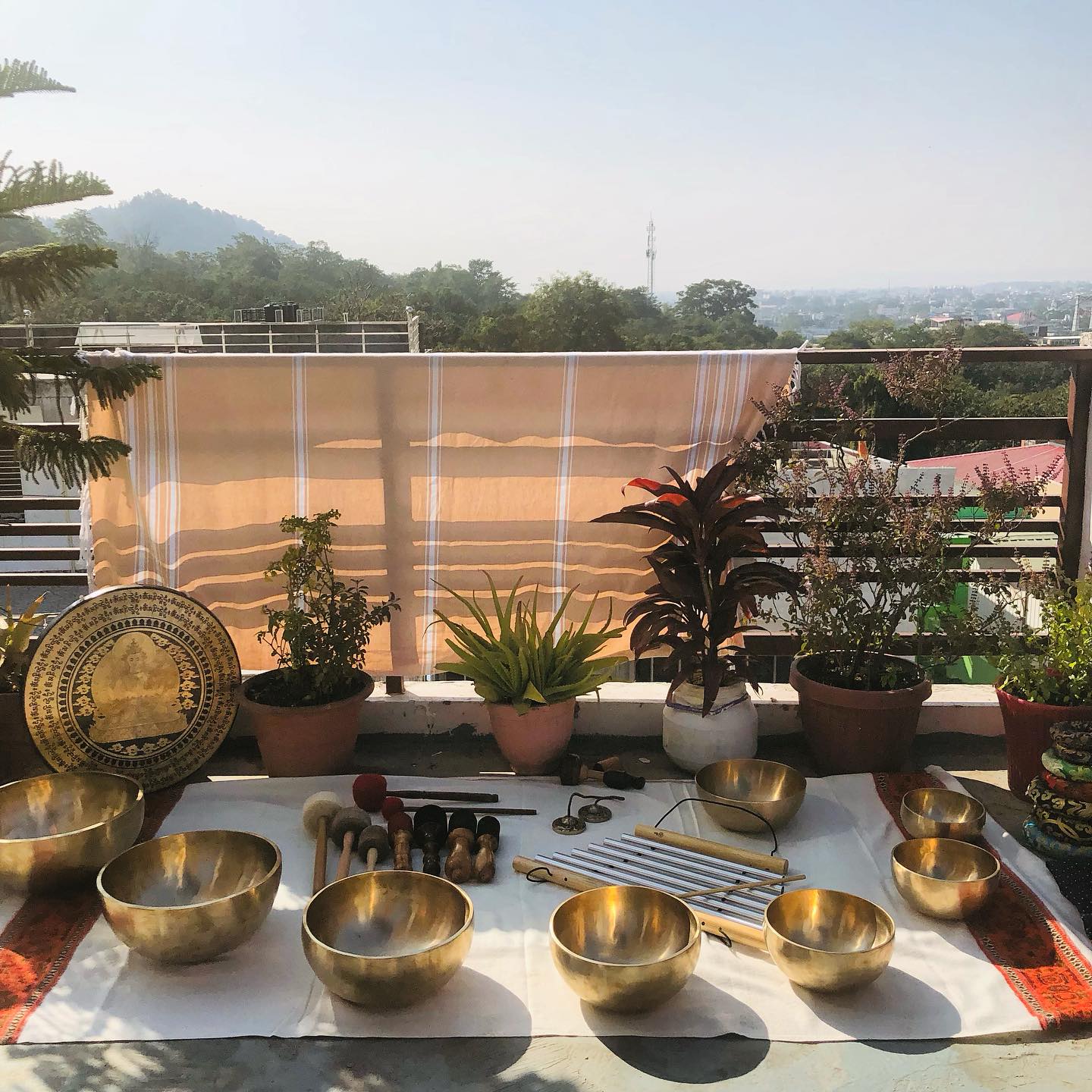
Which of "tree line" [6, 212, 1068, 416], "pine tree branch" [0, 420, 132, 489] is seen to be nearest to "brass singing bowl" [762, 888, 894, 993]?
"pine tree branch" [0, 420, 132, 489]

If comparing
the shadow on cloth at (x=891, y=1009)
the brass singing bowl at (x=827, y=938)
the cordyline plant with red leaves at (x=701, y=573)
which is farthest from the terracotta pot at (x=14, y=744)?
the shadow on cloth at (x=891, y=1009)

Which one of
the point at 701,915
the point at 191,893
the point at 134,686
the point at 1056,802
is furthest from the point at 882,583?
the point at 134,686

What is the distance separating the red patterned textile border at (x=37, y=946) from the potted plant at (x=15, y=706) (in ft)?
2.41

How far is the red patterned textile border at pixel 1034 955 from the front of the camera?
204 centimetres

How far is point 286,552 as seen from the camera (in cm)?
322

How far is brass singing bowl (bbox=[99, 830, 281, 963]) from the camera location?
210 cm

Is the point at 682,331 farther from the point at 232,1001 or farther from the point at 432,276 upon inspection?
the point at 232,1001

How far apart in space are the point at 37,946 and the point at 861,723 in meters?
2.31

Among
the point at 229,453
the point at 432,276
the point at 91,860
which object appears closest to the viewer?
the point at 91,860

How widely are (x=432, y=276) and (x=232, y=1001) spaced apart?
77.7 meters

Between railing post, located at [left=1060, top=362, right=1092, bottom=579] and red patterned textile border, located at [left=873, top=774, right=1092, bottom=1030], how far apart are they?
149 cm

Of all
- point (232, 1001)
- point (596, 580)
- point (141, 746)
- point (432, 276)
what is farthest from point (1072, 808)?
point (432, 276)

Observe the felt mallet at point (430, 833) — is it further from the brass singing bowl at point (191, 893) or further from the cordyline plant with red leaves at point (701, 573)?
the cordyline plant with red leaves at point (701, 573)

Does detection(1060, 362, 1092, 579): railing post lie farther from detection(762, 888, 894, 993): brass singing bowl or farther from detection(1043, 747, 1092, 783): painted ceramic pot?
detection(762, 888, 894, 993): brass singing bowl
